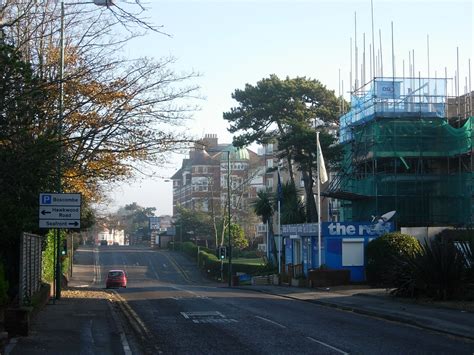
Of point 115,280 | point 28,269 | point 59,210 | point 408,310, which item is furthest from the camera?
point 115,280

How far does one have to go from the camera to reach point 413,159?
164ft

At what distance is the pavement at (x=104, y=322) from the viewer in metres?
13.9

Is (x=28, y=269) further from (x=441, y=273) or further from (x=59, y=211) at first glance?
(x=441, y=273)

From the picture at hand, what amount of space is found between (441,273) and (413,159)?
26.2 meters

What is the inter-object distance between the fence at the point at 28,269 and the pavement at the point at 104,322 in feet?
2.34

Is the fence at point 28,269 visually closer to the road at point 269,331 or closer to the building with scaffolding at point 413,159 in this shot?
the road at point 269,331

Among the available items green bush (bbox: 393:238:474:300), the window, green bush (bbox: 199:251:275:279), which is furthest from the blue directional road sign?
green bush (bbox: 199:251:275:279)

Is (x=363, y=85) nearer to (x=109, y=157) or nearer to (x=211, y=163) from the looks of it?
(x=109, y=157)

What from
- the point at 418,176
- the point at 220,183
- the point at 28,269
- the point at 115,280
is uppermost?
the point at 220,183

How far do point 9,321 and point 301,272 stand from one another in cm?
3197

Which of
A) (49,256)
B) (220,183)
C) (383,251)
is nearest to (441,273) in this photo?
(383,251)

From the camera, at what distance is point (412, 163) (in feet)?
164

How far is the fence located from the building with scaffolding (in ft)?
93.5

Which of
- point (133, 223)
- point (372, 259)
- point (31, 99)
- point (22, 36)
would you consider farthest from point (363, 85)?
point (133, 223)
